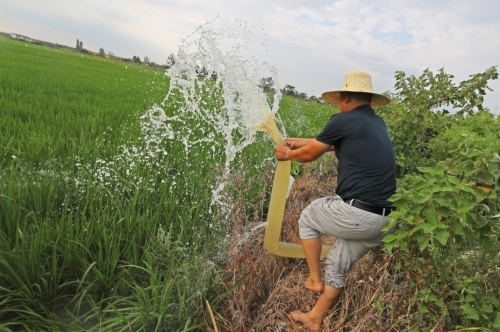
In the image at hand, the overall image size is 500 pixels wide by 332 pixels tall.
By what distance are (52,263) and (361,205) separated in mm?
1809

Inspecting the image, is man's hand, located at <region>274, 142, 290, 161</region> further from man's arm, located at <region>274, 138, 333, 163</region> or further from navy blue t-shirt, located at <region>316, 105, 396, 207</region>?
navy blue t-shirt, located at <region>316, 105, 396, 207</region>

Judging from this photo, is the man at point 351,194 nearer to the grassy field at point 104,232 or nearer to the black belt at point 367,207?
the black belt at point 367,207

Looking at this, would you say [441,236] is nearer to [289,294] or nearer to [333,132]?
[333,132]

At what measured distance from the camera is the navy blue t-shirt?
197 cm

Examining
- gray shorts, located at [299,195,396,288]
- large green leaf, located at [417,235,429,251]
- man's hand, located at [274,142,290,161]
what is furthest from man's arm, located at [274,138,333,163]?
large green leaf, located at [417,235,429,251]

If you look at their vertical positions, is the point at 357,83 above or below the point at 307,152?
above

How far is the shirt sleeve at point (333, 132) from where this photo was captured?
78.2 inches

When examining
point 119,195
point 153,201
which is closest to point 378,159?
point 153,201

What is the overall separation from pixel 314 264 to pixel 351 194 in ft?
1.59

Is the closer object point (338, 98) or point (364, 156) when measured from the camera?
point (364, 156)

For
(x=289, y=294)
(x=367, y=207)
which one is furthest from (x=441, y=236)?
(x=289, y=294)

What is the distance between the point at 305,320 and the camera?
2.05 metres

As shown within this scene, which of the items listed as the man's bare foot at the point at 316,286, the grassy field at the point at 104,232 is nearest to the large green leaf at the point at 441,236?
the man's bare foot at the point at 316,286

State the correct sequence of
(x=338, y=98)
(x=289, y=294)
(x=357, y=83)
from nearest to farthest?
(x=357, y=83)
(x=289, y=294)
(x=338, y=98)
